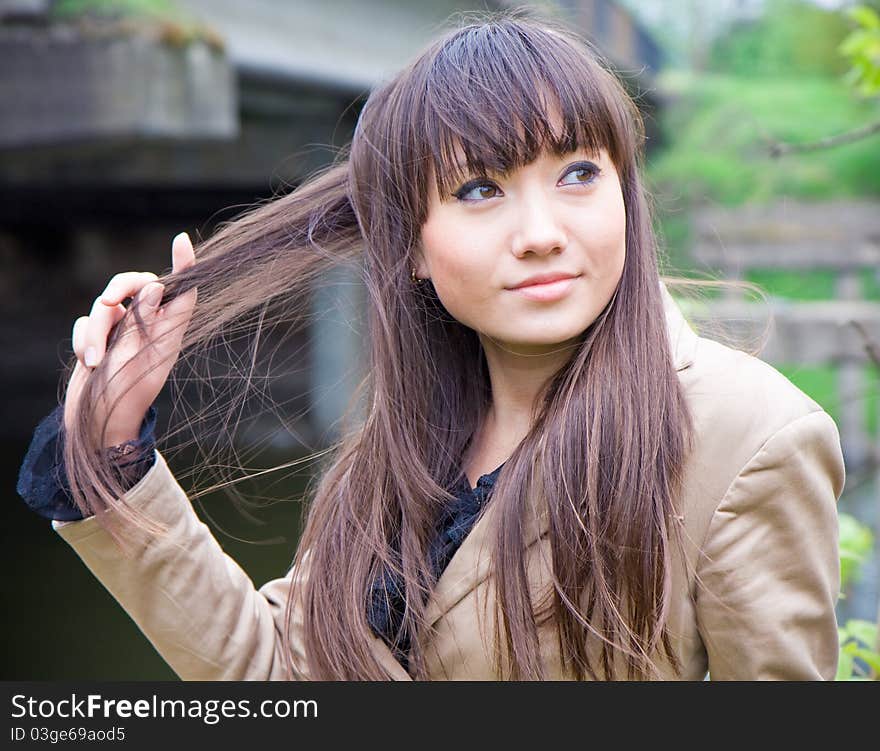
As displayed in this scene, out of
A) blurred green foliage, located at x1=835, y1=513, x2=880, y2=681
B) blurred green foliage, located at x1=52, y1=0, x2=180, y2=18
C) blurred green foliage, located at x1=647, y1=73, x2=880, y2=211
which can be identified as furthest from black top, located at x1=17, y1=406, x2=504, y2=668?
blurred green foliage, located at x1=647, y1=73, x2=880, y2=211

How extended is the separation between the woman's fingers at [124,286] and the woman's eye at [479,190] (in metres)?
0.61

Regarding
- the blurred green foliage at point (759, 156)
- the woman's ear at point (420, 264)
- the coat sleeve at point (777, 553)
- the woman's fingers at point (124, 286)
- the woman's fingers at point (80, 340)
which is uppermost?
the blurred green foliage at point (759, 156)

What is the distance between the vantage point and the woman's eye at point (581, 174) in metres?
1.83

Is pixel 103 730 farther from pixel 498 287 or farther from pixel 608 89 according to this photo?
pixel 608 89

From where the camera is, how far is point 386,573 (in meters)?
2.04

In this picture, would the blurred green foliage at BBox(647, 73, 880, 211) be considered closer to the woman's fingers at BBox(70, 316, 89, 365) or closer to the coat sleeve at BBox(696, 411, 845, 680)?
the woman's fingers at BBox(70, 316, 89, 365)

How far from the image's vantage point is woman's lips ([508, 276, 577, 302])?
5.92 ft

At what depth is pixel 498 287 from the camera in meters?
1.83

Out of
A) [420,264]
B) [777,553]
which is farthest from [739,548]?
[420,264]

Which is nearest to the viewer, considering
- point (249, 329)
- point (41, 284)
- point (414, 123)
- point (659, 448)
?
point (659, 448)

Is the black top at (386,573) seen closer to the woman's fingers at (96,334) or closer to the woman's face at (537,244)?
the woman's fingers at (96,334)

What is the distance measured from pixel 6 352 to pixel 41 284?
7.36 ft

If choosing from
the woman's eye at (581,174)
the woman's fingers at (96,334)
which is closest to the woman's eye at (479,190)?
the woman's eye at (581,174)

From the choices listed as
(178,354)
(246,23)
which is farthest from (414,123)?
(246,23)
